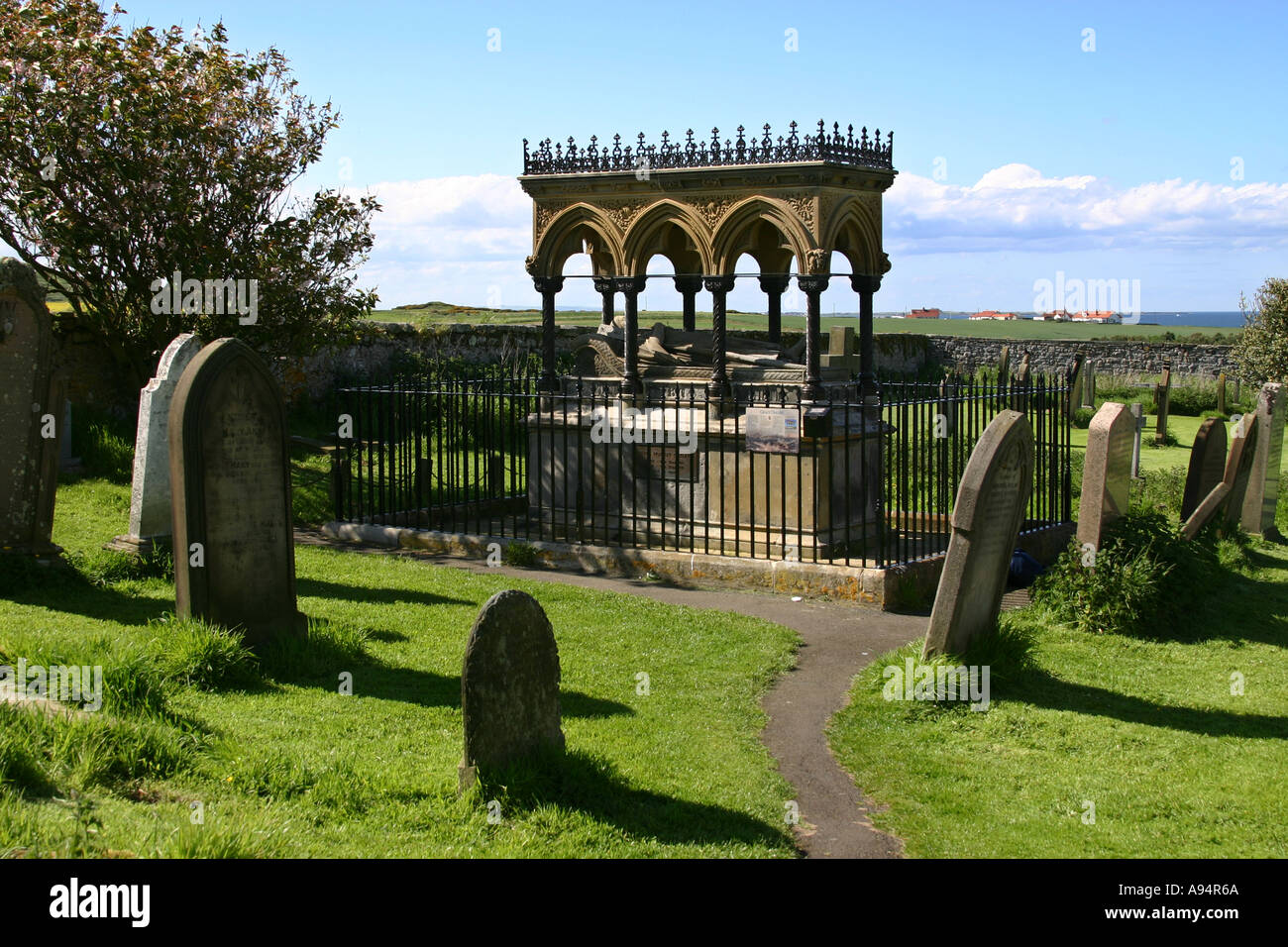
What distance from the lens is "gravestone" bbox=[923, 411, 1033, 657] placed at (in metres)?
8.31

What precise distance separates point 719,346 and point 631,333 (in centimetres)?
110

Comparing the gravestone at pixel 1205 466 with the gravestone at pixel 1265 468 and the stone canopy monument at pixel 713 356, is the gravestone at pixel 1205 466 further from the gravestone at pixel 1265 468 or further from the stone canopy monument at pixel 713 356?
the stone canopy monument at pixel 713 356

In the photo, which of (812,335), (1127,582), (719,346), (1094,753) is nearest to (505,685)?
(1094,753)

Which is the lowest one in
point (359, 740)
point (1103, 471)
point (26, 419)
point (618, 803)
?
point (618, 803)

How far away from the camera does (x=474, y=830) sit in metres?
5.43

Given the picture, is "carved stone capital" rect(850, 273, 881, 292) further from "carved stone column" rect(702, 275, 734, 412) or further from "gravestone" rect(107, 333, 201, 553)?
"gravestone" rect(107, 333, 201, 553)

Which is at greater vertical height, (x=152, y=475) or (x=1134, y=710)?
(x=152, y=475)

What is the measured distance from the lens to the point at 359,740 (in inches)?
257

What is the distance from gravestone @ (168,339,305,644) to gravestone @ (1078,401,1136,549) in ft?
22.2

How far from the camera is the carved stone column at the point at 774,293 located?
48.5ft

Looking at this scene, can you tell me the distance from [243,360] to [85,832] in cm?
405

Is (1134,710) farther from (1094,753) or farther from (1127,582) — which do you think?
(1127,582)

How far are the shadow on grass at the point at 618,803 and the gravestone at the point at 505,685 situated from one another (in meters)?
0.10

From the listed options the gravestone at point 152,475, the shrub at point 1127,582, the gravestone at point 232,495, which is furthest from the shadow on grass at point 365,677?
the shrub at point 1127,582
